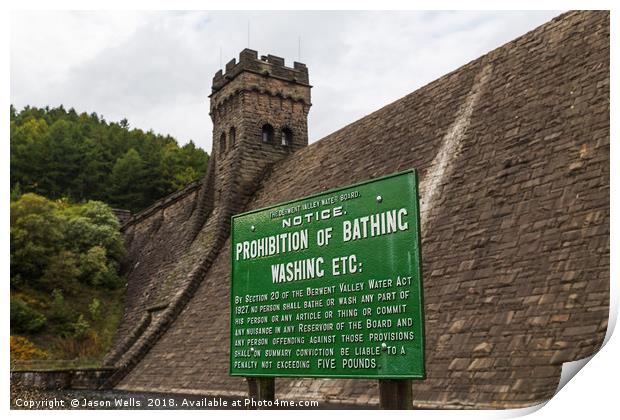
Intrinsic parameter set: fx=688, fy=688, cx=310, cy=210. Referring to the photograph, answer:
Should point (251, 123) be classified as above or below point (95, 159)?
below

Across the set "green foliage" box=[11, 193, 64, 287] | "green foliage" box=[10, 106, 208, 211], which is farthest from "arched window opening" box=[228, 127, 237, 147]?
"green foliage" box=[11, 193, 64, 287]

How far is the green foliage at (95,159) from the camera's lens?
28.6 metres

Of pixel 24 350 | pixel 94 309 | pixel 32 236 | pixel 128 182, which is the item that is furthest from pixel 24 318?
pixel 128 182

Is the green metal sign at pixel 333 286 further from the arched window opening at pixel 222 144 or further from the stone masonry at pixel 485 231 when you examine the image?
the arched window opening at pixel 222 144

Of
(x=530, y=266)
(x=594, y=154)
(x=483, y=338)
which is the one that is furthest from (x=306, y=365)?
(x=594, y=154)

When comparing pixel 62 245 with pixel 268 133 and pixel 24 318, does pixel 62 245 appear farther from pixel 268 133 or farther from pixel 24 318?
pixel 268 133

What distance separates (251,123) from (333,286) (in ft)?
65.5

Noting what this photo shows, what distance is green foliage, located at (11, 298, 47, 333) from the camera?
1040 inches

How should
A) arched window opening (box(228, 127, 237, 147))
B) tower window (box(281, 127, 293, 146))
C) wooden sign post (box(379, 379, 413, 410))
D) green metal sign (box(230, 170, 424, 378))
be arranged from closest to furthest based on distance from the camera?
green metal sign (box(230, 170, 424, 378)), wooden sign post (box(379, 379, 413, 410)), arched window opening (box(228, 127, 237, 147)), tower window (box(281, 127, 293, 146))

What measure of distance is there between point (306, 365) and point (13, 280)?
23.4 m

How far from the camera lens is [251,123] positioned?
1080 inches

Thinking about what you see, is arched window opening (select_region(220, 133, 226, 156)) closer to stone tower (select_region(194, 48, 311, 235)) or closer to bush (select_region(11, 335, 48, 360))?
stone tower (select_region(194, 48, 311, 235))

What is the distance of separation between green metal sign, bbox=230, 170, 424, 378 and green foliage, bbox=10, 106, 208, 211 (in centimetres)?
1646

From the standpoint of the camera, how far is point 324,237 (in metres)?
8.35
